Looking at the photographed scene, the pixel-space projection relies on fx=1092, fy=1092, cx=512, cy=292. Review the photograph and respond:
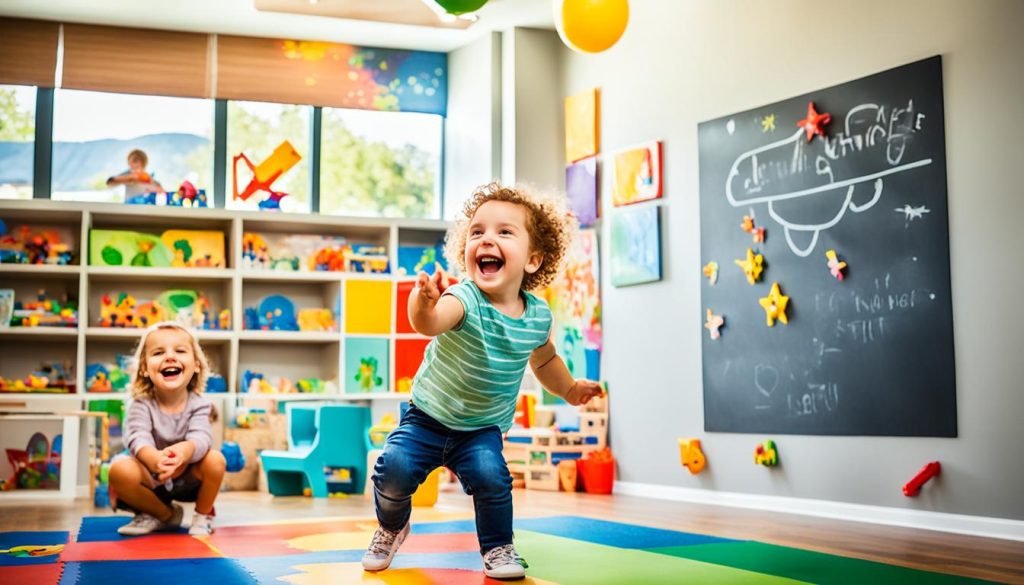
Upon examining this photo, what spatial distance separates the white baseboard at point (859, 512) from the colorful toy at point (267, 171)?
2.81 meters

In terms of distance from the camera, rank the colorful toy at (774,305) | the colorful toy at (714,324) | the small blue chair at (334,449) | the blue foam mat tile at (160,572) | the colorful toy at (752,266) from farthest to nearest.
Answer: the small blue chair at (334,449), the colorful toy at (714,324), the colorful toy at (752,266), the colorful toy at (774,305), the blue foam mat tile at (160,572)

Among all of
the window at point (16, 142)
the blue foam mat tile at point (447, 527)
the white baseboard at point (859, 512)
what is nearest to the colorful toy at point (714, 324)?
the white baseboard at point (859, 512)

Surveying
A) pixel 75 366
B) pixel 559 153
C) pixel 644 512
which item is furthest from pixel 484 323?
pixel 75 366

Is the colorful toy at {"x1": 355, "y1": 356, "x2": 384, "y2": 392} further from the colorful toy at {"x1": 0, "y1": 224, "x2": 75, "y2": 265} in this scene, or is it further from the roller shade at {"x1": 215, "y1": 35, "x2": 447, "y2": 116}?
the colorful toy at {"x1": 0, "y1": 224, "x2": 75, "y2": 265}

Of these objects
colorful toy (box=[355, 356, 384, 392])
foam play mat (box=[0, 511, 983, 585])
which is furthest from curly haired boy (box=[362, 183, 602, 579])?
colorful toy (box=[355, 356, 384, 392])

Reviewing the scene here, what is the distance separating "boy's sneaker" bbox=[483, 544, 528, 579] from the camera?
2.30 metres

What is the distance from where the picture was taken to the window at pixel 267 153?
252 inches

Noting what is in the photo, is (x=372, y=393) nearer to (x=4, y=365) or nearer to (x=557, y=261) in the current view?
(x=4, y=365)

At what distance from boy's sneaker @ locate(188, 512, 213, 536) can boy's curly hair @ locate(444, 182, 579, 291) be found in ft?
4.17

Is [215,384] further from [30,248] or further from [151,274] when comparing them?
[30,248]

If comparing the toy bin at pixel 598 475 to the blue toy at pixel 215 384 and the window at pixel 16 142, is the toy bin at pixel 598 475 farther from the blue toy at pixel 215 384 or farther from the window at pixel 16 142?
the window at pixel 16 142

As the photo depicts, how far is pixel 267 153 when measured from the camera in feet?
21.5

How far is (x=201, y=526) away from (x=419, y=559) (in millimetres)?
1018

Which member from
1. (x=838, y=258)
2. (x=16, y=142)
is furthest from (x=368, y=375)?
(x=838, y=258)
